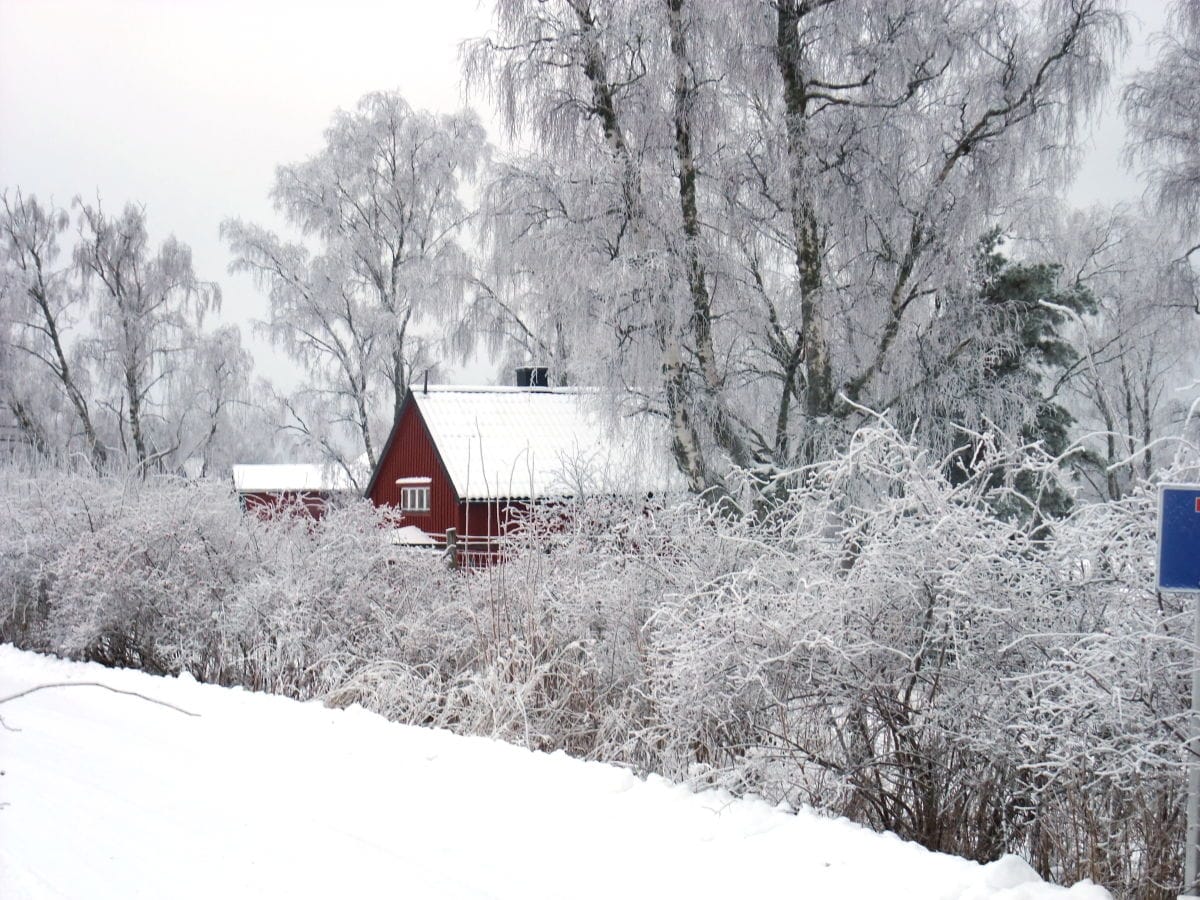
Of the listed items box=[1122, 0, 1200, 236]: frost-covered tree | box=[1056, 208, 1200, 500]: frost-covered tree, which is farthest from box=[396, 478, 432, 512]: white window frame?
box=[1122, 0, 1200, 236]: frost-covered tree

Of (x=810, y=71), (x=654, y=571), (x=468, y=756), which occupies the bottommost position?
(x=468, y=756)

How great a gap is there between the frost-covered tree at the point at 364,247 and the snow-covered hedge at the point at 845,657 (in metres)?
16.7

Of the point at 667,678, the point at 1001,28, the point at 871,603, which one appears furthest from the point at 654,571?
the point at 1001,28

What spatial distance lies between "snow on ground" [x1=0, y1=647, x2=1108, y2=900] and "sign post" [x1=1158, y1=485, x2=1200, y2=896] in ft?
1.32

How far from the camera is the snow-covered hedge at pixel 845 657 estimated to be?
4.07m

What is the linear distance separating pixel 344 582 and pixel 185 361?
22.6 m

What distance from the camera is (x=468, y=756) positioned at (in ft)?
19.8

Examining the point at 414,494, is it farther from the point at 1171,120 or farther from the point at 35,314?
the point at 1171,120

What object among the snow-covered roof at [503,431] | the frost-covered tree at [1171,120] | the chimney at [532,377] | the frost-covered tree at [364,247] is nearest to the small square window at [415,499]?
the snow-covered roof at [503,431]

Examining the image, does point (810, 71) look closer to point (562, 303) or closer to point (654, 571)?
point (562, 303)

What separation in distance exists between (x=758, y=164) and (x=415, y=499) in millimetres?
13509

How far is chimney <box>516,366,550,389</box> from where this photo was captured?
979 inches

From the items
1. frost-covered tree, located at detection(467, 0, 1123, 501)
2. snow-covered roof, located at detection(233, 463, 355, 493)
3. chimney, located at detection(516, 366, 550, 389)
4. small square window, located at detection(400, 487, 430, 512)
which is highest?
frost-covered tree, located at detection(467, 0, 1123, 501)

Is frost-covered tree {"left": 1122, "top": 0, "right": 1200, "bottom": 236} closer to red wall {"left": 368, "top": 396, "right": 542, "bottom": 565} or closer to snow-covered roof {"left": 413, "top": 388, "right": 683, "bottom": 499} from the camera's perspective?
snow-covered roof {"left": 413, "top": 388, "right": 683, "bottom": 499}
